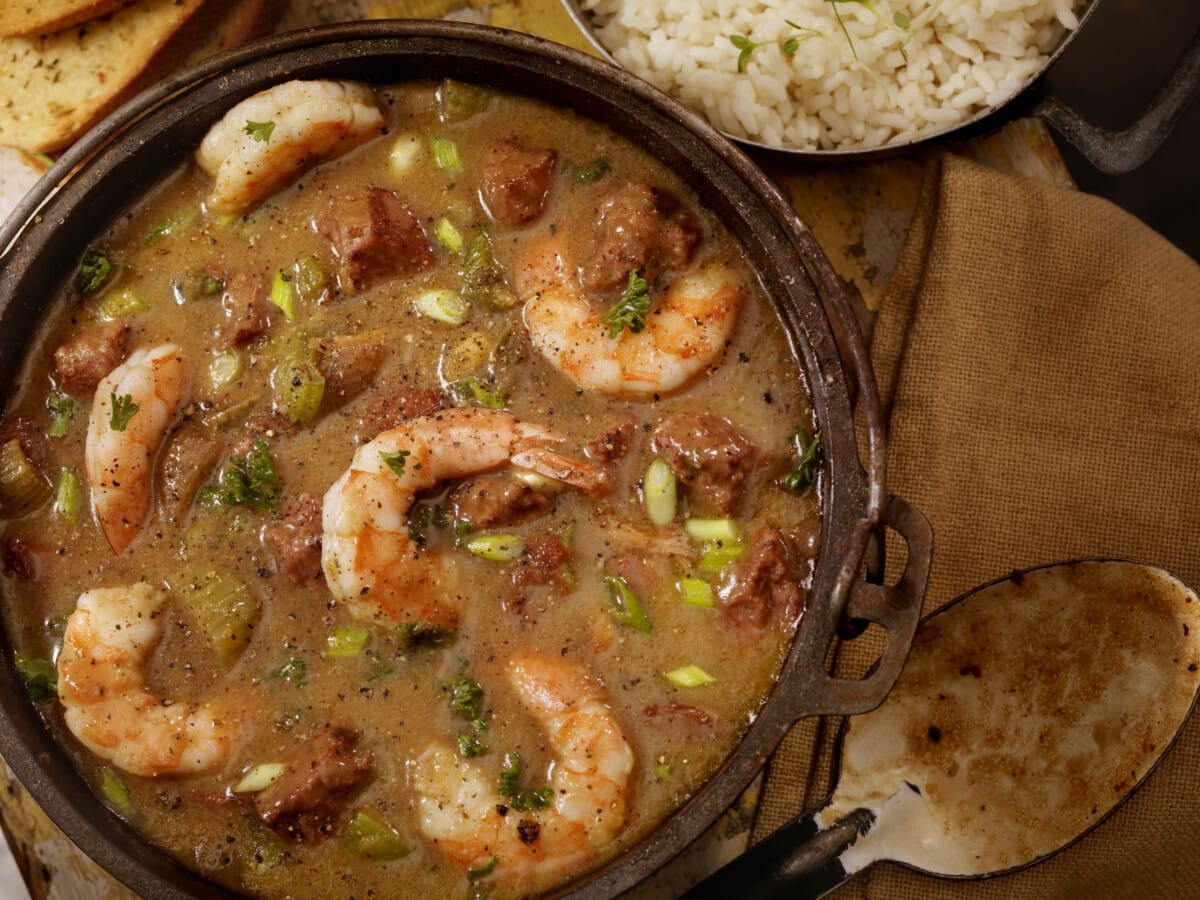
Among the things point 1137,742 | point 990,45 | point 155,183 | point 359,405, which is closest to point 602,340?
point 359,405

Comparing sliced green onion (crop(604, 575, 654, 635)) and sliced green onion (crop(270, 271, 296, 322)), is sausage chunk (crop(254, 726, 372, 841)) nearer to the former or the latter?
sliced green onion (crop(604, 575, 654, 635))

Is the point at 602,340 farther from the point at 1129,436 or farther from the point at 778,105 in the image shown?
the point at 1129,436

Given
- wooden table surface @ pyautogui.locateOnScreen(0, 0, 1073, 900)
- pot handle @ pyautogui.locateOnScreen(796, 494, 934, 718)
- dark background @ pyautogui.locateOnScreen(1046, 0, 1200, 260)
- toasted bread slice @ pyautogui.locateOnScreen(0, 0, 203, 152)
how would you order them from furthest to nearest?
dark background @ pyautogui.locateOnScreen(1046, 0, 1200, 260), toasted bread slice @ pyautogui.locateOnScreen(0, 0, 203, 152), wooden table surface @ pyautogui.locateOnScreen(0, 0, 1073, 900), pot handle @ pyautogui.locateOnScreen(796, 494, 934, 718)

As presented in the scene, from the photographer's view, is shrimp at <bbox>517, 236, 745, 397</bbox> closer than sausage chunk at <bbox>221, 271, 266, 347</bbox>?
Yes

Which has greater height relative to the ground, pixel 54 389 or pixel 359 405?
pixel 54 389

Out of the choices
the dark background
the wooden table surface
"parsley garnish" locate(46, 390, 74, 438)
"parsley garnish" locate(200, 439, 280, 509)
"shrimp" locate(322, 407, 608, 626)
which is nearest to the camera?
"shrimp" locate(322, 407, 608, 626)

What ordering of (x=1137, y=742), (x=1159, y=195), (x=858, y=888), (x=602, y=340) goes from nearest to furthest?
(x=602, y=340)
(x=1137, y=742)
(x=858, y=888)
(x=1159, y=195)

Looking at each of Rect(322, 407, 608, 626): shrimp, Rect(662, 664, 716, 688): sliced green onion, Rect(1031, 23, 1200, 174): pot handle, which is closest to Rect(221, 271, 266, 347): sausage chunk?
Rect(322, 407, 608, 626): shrimp
